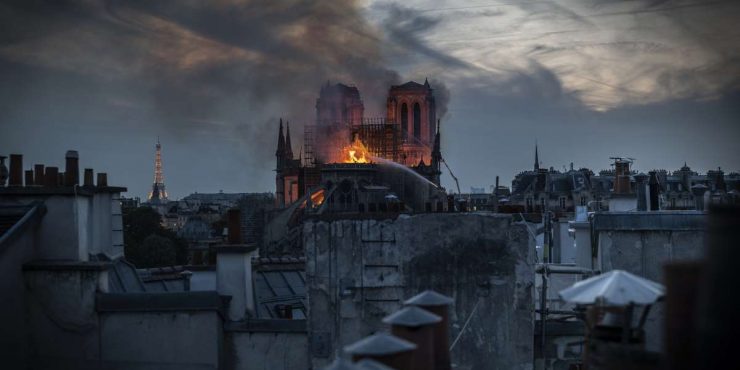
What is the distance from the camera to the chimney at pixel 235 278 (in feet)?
51.1

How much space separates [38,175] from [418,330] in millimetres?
11000

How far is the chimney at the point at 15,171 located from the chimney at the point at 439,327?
33.3 feet

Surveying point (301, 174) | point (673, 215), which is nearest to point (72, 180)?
point (673, 215)

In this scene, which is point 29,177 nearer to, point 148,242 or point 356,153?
point 148,242

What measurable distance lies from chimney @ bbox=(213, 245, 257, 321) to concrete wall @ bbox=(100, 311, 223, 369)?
23.1 inches

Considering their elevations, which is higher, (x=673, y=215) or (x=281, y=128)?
(x=281, y=128)

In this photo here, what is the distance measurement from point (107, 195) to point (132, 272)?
76.6 inches

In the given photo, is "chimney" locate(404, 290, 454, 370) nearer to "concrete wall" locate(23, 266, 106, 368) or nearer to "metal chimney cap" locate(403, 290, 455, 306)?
"metal chimney cap" locate(403, 290, 455, 306)

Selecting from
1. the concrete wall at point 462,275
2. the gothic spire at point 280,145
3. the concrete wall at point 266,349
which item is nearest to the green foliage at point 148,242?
the gothic spire at point 280,145

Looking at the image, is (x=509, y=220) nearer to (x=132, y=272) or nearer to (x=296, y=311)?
(x=132, y=272)

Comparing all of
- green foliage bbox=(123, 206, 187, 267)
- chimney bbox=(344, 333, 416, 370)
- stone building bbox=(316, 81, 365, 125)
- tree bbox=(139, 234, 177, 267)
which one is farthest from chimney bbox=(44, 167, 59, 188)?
stone building bbox=(316, 81, 365, 125)

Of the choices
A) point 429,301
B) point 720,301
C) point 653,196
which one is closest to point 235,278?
point 429,301

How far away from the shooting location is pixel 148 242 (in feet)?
222

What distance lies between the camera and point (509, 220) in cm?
1462
